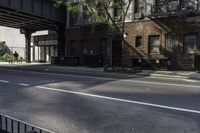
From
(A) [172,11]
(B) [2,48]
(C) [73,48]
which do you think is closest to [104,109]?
(A) [172,11]

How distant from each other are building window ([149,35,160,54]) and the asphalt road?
16.7 meters

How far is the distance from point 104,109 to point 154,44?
21.6 m

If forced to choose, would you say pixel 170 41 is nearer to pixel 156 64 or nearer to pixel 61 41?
pixel 156 64

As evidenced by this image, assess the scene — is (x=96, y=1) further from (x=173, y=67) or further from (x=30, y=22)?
(x=30, y=22)

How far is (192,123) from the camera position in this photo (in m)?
7.69

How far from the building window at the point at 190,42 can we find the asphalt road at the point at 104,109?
1498 centimetres

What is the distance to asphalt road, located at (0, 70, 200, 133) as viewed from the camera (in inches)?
291

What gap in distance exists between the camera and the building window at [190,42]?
1076 inches

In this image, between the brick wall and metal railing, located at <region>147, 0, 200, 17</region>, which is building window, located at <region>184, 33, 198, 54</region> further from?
metal railing, located at <region>147, 0, 200, 17</region>

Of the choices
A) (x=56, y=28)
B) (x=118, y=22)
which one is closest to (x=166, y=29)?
(x=118, y=22)

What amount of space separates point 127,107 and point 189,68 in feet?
61.4

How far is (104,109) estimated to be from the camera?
31.1 ft

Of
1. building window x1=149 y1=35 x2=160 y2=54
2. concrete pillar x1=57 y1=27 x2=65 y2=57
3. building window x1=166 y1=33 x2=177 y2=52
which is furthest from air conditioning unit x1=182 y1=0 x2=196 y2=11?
concrete pillar x1=57 y1=27 x2=65 y2=57

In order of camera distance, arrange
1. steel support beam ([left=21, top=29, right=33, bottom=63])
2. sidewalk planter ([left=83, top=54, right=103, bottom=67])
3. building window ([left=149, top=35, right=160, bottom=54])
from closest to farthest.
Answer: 1. building window ([left=149, top=35, right=160, bottom=54])
2. sidewalk planter ([left=83, top=54, right=103, bottom=67])
3. steel support beam ([left=21, top=29, right=33, bottom=63])
